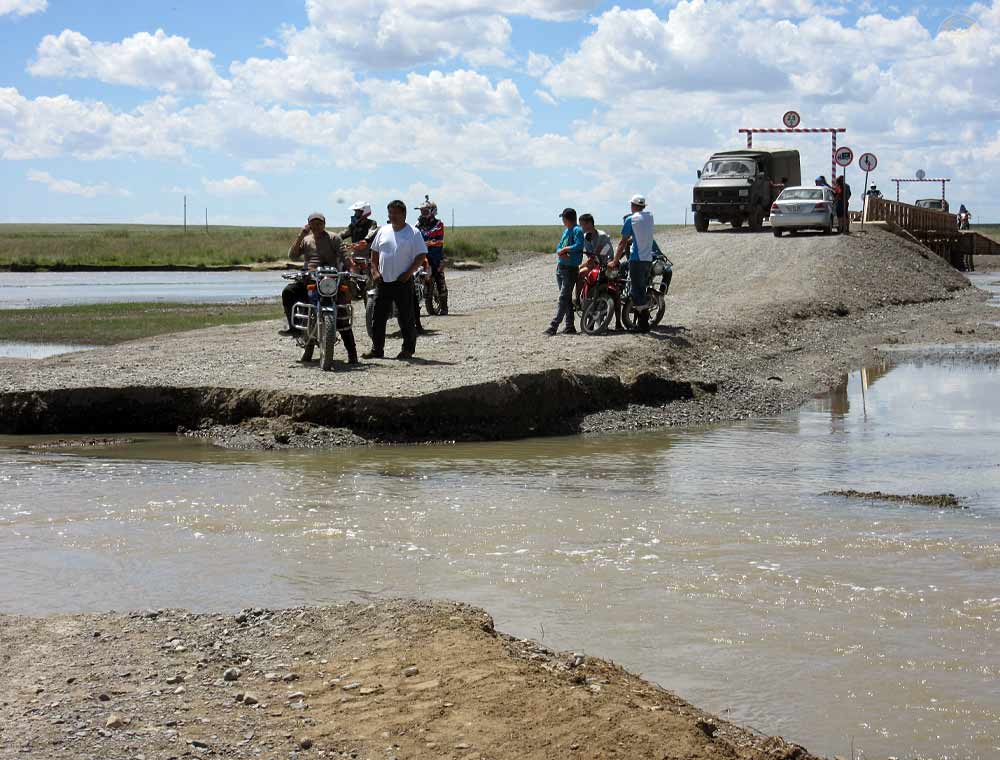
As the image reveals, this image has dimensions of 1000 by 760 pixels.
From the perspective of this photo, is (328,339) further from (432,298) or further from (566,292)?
(432,298)

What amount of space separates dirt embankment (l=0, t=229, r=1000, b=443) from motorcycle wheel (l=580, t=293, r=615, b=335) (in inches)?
12.0

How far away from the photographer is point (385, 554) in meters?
8.23

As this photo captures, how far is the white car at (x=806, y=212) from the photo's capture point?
3509 cm

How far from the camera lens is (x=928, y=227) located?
4450 centimetres

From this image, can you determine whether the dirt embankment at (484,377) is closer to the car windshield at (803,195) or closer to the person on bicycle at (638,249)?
the person on bicycle at (638,249)

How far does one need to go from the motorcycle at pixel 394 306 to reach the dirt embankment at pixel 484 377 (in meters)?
0.54

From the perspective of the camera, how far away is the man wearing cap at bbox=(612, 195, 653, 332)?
55.5 ft

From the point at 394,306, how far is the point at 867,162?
914 inches

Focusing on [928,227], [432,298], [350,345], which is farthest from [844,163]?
[350,345]

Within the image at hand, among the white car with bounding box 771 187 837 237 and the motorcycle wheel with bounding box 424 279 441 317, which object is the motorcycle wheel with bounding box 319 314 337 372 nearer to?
the motorcycle wheel with bounding box 424 279 441 317

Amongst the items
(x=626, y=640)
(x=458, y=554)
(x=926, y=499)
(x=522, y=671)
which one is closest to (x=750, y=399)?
(x=926, y=499)

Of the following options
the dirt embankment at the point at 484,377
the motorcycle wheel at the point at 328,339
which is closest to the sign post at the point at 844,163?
the dirt embankment at the point at 484,377

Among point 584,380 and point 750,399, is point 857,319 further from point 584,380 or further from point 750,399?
point 584,380

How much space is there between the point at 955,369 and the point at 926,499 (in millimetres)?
9333
